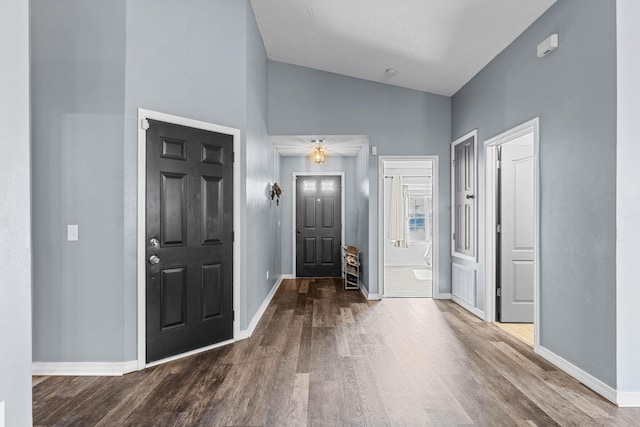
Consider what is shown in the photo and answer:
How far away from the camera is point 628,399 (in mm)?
2463

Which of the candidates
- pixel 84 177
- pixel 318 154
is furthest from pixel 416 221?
pixel 84 177

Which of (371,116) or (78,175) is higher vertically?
(371,116)

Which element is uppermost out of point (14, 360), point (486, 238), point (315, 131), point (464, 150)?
point (315, 131)

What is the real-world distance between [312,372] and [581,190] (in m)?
2.43

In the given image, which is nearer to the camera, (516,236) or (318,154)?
(516,236)

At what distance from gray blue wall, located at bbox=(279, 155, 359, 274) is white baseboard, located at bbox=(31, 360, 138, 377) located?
473 cm

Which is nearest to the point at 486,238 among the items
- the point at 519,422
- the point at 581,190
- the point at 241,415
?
the point at 581,190

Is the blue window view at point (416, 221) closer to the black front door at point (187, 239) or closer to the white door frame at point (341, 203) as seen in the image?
the white door frame at point (341, 203)

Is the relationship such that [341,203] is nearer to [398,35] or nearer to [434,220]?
[434,220]

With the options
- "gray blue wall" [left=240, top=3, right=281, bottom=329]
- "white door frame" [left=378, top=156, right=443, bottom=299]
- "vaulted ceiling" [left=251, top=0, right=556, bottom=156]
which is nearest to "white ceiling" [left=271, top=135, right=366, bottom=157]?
"vaulted ceiling" [left=251, top=0, right=556, bottom=156]

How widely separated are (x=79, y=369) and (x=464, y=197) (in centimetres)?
452

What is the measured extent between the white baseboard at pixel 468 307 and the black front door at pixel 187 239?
2.89 meters

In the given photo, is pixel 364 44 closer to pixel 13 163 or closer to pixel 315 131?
pixel 315 131

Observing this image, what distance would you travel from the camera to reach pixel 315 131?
544 cm
